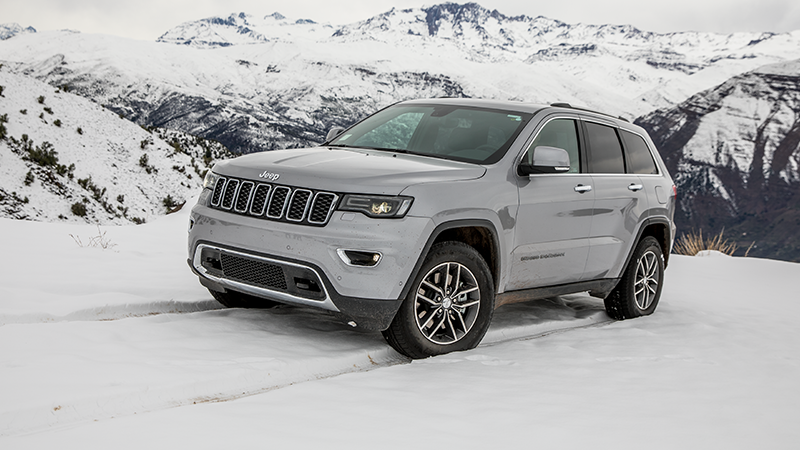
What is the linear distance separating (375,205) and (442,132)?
5.23ft

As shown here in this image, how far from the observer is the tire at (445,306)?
4566mm

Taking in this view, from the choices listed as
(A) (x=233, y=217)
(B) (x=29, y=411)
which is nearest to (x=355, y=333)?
(A) (x=233, y=217)

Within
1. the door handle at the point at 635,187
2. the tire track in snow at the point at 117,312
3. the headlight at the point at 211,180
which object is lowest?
the tire track in snow at the point at 117,312

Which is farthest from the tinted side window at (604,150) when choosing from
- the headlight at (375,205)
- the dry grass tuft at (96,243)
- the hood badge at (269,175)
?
the dry grass tuft at (96,243)

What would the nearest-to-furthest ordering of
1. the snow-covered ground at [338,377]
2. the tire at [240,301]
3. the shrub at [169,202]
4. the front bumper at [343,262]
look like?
the snow-covered ground at [338,377] → the front bumper at [343,262] → the tire at [240,301] → the shrub at [169,202]

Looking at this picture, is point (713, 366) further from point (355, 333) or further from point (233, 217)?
Result: point (233, 217)

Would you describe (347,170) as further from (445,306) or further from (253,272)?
(445,306)

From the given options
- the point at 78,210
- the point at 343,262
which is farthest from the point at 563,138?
the point at 78,210

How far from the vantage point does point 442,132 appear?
5.73m

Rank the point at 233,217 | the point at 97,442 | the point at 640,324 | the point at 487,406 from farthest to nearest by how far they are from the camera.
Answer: the point at 640,324
the point at 233,217
the point at 487,406
the point at 97,442

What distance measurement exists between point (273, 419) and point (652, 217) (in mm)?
4555

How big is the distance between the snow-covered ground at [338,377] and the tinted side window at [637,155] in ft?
4.70

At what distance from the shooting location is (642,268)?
6.75m

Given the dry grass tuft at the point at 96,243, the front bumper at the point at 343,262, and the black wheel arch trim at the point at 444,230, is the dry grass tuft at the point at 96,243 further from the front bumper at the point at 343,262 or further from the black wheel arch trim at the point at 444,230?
the black wheel arch trim at the point at 444,230
